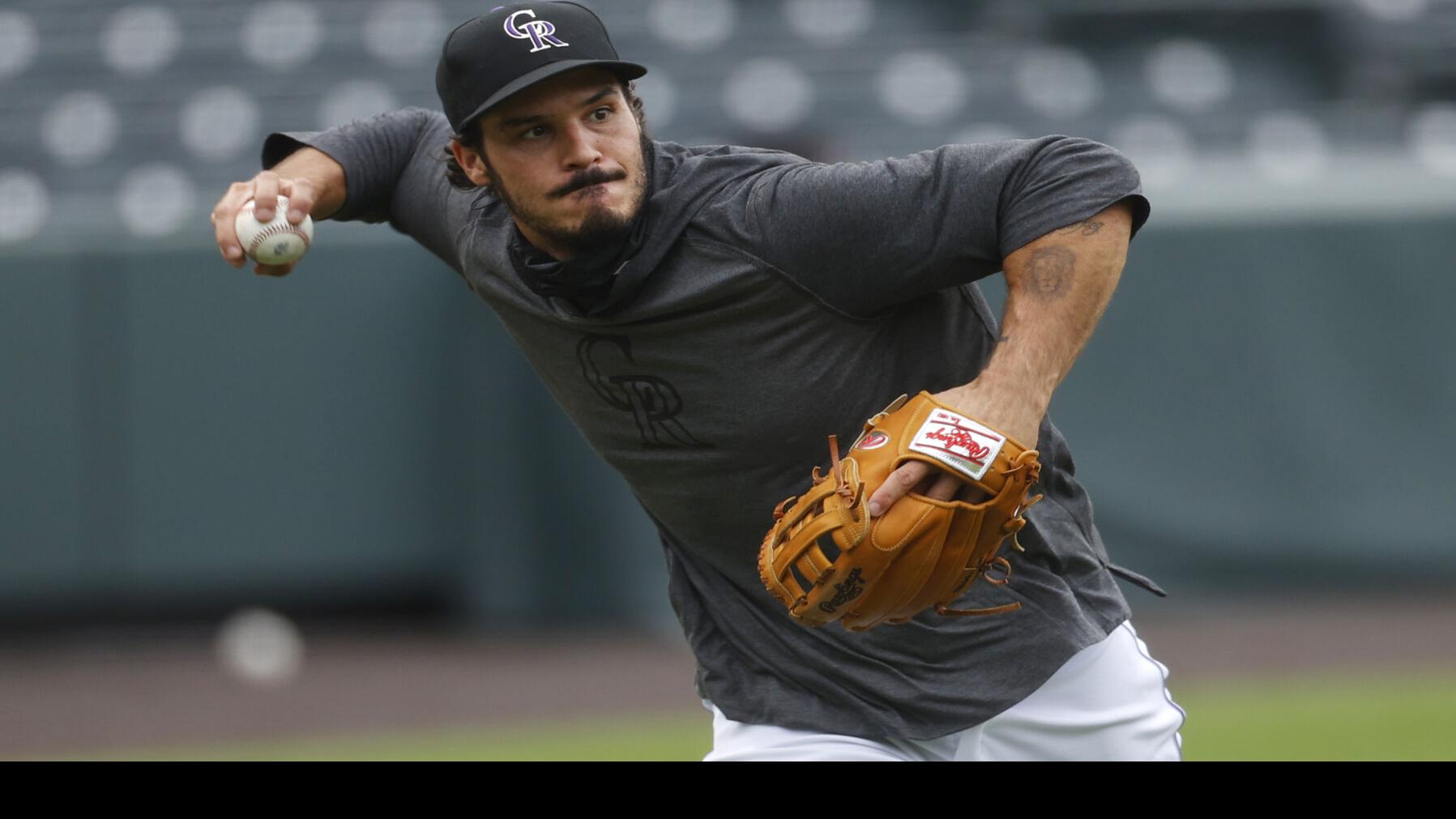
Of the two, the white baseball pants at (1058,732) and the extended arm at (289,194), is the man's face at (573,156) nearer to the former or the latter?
the extended arm at (289,194)

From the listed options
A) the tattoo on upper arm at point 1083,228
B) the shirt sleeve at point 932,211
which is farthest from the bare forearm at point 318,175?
the tattoo on upper arm at point 1083,228

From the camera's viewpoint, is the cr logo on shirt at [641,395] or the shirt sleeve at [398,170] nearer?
the cr logo on shirt at [641,395]

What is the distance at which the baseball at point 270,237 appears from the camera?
3.10 meters

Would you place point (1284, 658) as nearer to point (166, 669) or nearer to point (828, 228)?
point (166, 669)

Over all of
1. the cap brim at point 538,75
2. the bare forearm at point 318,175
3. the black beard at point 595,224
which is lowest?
the black beard at point 595,224

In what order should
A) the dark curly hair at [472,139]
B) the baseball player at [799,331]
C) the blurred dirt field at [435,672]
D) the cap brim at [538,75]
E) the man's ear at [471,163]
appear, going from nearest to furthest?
the baseball player at [799,331] < the cap brim at [538,75] < the dark curly hair at [472,139] < the man's ear at [471,163] < the blurred dirt field at [435,672]

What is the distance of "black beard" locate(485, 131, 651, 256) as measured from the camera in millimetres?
2965

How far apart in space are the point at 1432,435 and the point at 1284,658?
5.98 ft

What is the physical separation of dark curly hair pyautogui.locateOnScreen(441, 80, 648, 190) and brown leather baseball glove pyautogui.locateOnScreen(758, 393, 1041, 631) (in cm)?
76

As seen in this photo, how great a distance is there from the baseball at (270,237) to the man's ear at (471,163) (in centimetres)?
32

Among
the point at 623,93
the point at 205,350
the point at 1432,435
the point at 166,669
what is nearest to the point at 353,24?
the point at 205,350

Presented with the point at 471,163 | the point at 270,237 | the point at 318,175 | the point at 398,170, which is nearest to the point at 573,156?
the point at 471,163

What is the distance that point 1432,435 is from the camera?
908cm

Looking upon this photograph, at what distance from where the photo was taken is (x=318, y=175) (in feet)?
11.5
